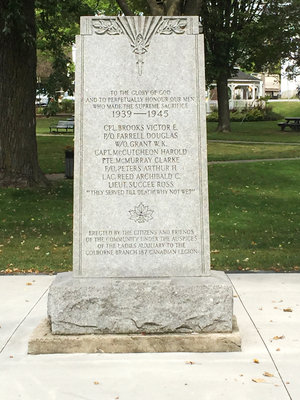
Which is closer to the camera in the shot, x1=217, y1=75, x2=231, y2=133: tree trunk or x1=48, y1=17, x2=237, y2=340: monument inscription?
x1=48, y1=17, x2=237, y2=340: monument inscription

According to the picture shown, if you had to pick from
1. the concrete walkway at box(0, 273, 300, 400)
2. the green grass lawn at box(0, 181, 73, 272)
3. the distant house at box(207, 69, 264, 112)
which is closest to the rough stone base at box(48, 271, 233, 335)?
the concrete walkway at box(0, 273, 300, 400)

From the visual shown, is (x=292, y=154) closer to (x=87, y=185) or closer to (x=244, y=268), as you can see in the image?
(x=244, y=268)

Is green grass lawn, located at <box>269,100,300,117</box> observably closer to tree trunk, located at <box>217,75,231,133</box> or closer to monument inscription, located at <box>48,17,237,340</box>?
tree trunk, located at <box>217,75,231,133</box>

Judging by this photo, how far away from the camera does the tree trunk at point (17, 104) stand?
1459cm

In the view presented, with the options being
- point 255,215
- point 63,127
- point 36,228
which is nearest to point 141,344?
point 36,228

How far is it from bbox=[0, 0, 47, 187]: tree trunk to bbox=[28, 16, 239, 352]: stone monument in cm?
901

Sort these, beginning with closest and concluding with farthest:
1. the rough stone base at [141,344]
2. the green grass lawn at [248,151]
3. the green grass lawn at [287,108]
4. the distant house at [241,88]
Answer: the rough stone base at [141,344] < the green grass lawn at [248,151] < the green grass lawn at [287,108] < the distant house at [241,88]

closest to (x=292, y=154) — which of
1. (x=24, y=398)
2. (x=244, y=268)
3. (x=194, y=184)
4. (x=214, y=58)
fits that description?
(x=214, y=58)

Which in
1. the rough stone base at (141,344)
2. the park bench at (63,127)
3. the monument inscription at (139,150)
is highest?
the park bench at (63,127)

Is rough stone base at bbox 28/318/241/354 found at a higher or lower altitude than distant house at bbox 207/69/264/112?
lower

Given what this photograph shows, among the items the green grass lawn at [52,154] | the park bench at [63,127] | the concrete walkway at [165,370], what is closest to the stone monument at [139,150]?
the concrete walkway at [165,370]

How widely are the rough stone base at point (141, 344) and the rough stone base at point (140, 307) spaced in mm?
113

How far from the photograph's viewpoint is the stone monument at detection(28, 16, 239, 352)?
18.9 ft

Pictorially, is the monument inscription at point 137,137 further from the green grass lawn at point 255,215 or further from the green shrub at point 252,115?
the green shrub at point 252,115
